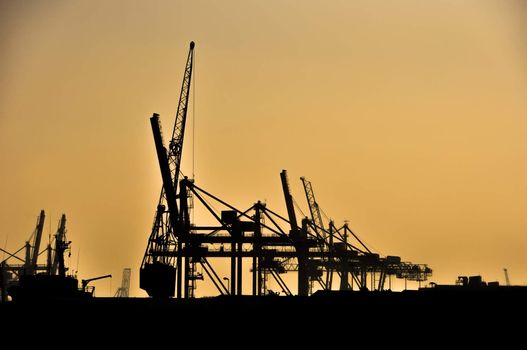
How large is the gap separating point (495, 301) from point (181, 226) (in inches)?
3051

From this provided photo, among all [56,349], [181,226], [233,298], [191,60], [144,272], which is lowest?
[56,349]

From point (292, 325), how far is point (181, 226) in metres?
78.8

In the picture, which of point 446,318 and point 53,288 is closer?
point 446,318

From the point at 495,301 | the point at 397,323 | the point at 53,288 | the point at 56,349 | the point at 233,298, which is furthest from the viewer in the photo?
the point at 53,288

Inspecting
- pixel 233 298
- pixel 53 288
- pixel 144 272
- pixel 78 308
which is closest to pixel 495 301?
pixel 233 298

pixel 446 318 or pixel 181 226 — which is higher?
pixel 181 226

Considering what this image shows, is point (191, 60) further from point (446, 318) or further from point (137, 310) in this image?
point (446, 318)

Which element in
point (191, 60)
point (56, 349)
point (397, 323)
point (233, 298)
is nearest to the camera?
point (56, 349)

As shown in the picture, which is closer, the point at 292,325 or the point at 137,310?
the point at 292,325

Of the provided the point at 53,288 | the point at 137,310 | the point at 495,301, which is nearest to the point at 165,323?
the point at 137,310

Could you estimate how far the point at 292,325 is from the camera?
83375 mm

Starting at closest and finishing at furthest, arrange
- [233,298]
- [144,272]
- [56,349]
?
[56,349] → [233,298] → [144,272]

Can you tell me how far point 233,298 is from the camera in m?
101

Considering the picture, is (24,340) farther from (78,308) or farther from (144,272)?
(144,272)
